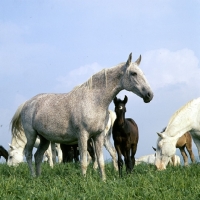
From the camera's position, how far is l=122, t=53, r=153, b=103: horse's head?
851 centimetres

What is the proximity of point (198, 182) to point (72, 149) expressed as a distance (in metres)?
8.06

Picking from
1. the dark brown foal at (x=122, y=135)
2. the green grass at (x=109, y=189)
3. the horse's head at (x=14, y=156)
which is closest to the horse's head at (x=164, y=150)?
the dark brown foal at (x=122, y=135)

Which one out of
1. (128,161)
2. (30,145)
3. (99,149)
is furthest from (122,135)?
(30,145)

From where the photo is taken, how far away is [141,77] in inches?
338

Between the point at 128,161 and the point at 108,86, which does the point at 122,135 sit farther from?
the point at 108,86

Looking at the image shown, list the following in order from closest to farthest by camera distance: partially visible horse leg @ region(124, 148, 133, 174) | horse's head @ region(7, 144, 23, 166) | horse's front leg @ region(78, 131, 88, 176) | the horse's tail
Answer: horse's front leg @ region(78, 131, 88, 176), partially visible horse leg @ region(124, 148, 133, 174), the horse's tail, horse's head @ region(7, 144, 23, 166)

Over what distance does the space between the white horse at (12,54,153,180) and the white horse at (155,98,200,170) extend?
3368mm

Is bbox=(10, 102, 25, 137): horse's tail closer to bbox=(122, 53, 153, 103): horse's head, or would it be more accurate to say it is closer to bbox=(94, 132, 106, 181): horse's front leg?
bbox=(94, 132, 106, 181): horse's front leg

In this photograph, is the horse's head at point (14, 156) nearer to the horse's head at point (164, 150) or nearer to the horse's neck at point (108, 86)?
the horse's head at point (164, 150)

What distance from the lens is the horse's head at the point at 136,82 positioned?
27.9 feet

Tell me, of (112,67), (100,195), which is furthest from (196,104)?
(100,195)

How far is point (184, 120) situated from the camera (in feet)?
38.7

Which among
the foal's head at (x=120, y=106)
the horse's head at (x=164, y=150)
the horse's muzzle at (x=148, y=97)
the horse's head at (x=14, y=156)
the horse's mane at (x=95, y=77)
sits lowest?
the horse's head at (x=164, y=150)

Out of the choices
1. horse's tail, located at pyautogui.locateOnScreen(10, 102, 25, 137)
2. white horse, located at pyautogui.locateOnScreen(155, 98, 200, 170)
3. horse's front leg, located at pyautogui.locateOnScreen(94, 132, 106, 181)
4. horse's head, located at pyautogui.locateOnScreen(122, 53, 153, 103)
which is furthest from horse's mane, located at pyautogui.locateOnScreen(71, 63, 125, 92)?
white horse, located at pyautogui.locateOnScreen(155, 98, 200, 170)
